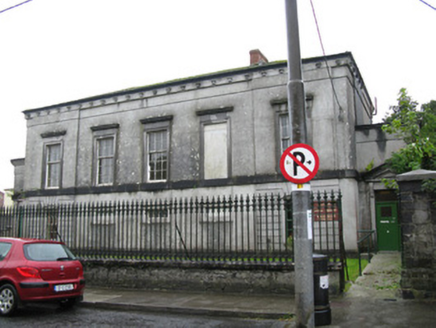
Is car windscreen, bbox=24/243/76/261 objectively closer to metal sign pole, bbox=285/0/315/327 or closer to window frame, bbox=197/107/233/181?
metal sign pole, bbox=285/0/315/327

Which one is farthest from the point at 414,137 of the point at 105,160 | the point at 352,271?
the point at 105,160

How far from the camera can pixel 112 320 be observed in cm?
809

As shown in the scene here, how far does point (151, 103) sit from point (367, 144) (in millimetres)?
10127

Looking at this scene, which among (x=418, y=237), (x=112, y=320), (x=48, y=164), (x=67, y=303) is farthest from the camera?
(x=48, y=164)

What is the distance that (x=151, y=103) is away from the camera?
19922 mm

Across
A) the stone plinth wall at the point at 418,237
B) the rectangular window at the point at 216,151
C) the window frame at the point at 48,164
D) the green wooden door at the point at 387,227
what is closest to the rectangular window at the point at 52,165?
the window frame at the point at 48,164

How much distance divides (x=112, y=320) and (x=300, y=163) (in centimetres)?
480

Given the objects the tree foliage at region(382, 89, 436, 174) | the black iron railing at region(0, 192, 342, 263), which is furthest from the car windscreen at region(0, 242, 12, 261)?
the tree foliage at region(382, 89, 436, 174)

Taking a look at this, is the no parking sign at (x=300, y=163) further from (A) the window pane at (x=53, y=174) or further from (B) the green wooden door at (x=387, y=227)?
(A) the window pane at (x=53, y=174)

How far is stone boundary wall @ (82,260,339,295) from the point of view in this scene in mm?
9555

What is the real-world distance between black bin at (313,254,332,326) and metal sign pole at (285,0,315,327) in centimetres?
53

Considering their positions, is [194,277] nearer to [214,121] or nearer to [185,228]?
[185,228]

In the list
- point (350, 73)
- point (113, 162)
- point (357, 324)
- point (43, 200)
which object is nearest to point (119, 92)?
point (113, 162)

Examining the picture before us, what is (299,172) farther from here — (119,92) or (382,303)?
(119,92)
